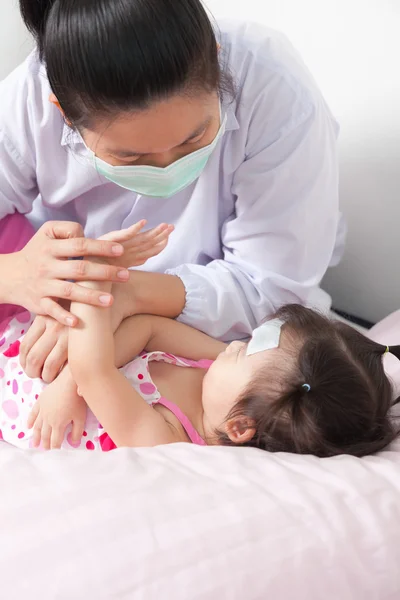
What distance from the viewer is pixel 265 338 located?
1.09m

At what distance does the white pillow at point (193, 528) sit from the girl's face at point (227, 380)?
0.66 ft

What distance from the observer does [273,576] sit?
0.75 m

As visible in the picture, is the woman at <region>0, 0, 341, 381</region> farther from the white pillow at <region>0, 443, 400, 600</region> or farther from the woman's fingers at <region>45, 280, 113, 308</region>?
the white pillow at <region>0, 443, 400, 600</region>

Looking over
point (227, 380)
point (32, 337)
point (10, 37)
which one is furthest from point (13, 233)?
point (10, 37)

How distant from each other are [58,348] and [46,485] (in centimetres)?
37

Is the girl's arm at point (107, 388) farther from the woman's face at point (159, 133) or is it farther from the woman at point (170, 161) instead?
the woman's face at point (159, 133)

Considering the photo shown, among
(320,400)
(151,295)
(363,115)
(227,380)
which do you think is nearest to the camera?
(320,400)

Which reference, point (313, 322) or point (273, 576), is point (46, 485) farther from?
point (313, 322)

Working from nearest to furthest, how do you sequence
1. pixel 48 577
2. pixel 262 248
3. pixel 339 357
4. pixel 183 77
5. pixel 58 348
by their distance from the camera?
pixel 48 577 < pixel 183 77 < pixel 339 357 < pixel 58 348 < pixel 262 248

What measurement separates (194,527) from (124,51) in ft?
1.83

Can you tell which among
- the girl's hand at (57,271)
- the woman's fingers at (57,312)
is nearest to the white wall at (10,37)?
the girl's hand at (57,271)

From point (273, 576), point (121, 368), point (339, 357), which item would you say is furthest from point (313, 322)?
point (273, 576)

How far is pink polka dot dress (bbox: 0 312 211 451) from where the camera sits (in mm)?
1121

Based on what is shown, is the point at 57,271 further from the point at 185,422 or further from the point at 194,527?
the point at 194,527
